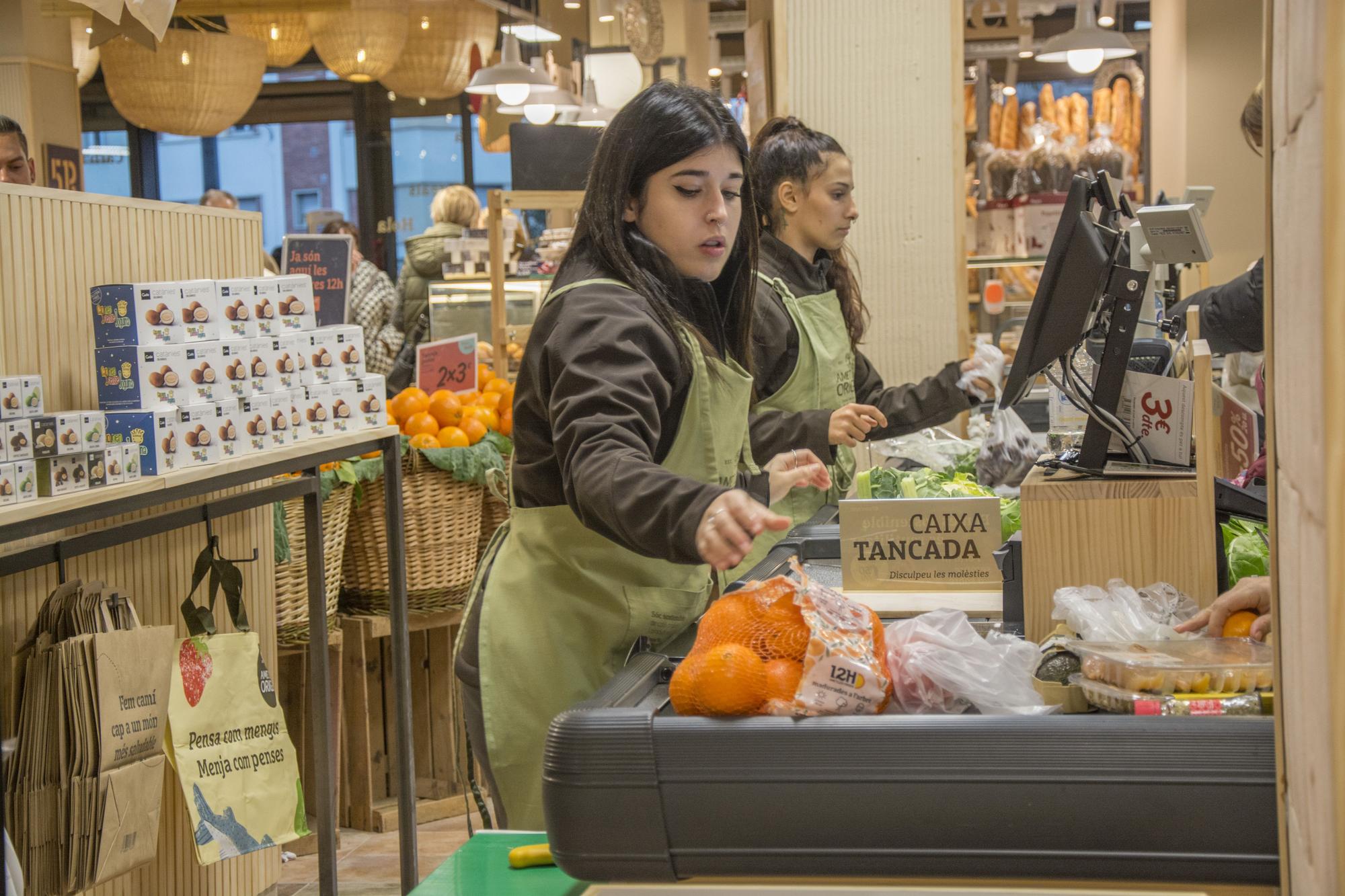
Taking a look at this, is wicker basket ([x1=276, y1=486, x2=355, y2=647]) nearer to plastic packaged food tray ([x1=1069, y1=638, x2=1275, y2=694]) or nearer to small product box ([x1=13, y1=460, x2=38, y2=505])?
small product box ([x1=13, y1=460, x2=38, y2=505])

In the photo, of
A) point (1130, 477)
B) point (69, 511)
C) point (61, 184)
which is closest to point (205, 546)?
point (69, 511)

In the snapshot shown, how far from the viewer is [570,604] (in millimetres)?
1781

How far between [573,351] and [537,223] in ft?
31.9

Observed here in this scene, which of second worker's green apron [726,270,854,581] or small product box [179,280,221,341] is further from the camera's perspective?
second worker's green apron [726,270,854,581]

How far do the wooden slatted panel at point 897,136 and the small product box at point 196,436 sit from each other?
2.04 meters

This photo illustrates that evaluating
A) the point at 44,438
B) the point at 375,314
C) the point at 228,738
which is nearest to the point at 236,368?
the point at 44,438

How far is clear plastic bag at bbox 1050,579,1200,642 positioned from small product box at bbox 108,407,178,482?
60.1 inches

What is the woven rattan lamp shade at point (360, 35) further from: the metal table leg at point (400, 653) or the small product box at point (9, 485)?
the small product box at point (9, 485)

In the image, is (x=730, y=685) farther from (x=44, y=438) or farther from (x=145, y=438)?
(x=145, y=438)

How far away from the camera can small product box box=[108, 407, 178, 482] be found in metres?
2.30

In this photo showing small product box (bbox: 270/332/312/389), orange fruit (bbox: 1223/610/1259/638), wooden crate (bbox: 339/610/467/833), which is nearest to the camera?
orange fruit (bbox: 1223/610/1259/638)

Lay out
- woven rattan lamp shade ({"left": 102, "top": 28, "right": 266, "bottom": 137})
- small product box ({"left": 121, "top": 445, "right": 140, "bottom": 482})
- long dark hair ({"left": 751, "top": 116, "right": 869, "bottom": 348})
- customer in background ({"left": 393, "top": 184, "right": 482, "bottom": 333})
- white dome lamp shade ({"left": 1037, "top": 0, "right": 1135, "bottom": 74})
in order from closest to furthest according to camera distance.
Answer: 1. small product box ({"left": 121, "top": 445, "right": 140, "bottom": 482})
2. long dark hair ({"left": 751, "top": 116, "right": 869, "bottom": 348})
3. woven rattan lamp shade ({"left": 102, "top": 28, "right": 266, "bottom": 137})
4. customer in background ({"left": 393, "top": 184, "right": 482, "bottom": 333})
5. white dome lamp shade ({"left": 1037, "top": 0, "right": 1135, "bottom": 74})

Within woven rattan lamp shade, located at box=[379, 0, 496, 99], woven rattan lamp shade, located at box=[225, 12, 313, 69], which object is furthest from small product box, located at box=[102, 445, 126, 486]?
woven rattan lamp shade, located at box=[379, 0, 496, 99]

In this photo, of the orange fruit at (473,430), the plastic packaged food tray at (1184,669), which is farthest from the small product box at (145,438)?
the orange fruit at (473,430)
